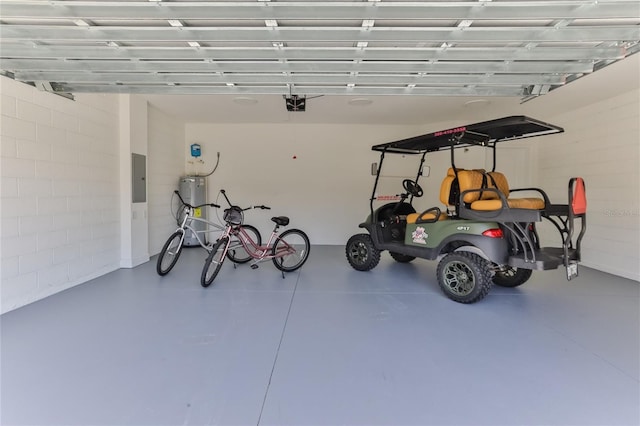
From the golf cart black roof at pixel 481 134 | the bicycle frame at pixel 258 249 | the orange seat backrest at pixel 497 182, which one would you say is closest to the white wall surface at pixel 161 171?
the bicycle frame at pixel 258 249

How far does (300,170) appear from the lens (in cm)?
644

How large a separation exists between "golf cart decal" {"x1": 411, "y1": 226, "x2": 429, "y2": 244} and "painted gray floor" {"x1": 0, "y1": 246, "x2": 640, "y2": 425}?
0.66 m

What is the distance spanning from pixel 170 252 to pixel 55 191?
4.73 ft

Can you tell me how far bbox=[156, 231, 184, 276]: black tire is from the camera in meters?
3.89

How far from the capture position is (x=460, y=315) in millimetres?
2832

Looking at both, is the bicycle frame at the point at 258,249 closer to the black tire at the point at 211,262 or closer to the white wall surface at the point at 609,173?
the black tire at the point at 211,262

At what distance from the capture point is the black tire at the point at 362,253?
4.33 meters

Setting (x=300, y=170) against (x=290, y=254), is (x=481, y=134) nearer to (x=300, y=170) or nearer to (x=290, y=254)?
(x=290, y=254)

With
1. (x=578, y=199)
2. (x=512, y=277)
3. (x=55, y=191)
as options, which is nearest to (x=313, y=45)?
(x=578, y=199)

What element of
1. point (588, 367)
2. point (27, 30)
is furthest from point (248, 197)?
point (588, 367)

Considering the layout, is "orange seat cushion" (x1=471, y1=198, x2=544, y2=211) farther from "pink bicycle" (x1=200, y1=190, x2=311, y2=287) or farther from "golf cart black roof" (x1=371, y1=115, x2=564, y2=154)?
"pink bicycle" (x1=200, y1=190, x2=311, y2=287)

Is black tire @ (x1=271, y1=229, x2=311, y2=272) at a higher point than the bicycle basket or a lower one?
lower

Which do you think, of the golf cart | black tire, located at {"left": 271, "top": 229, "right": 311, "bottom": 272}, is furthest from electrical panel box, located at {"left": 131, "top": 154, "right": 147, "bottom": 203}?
the golf cart

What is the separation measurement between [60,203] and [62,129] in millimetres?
836
